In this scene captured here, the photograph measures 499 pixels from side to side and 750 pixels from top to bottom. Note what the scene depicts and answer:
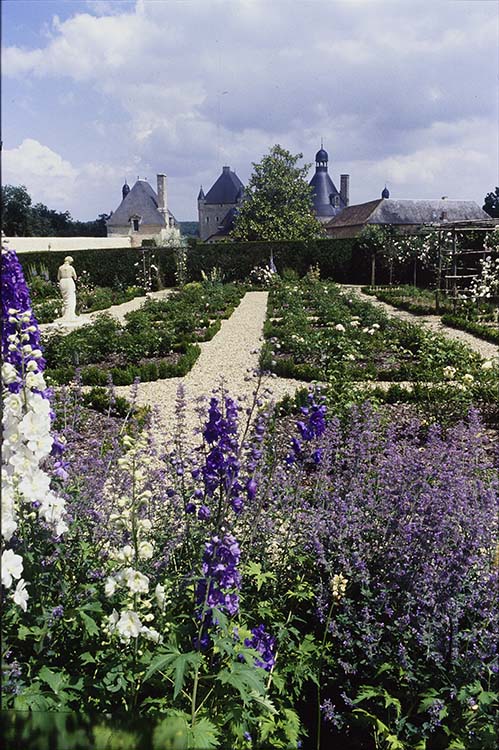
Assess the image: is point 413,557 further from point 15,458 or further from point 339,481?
point 15,458

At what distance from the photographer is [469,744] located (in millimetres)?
1962

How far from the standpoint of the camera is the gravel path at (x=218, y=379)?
709 cm

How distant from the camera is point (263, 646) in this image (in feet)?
6.80

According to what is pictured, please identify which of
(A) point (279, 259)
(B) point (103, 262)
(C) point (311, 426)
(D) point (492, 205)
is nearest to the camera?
(C) point (311, 426)

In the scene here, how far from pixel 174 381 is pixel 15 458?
7.27 metres

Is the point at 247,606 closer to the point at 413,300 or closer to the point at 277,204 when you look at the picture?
the point at 413,300

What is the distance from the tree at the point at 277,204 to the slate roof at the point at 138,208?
40.8 ft

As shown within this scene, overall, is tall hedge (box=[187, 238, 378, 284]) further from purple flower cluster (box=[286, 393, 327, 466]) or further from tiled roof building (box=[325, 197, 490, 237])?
purple flower cluster (box=[286, 393, 327, 466])

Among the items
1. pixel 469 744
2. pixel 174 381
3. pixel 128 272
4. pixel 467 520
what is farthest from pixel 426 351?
pixel 128 272

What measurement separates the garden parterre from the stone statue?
11353 mm

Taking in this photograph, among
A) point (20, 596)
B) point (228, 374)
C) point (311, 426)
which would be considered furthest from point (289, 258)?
point (20, 596)

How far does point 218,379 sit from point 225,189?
55409 millimetres

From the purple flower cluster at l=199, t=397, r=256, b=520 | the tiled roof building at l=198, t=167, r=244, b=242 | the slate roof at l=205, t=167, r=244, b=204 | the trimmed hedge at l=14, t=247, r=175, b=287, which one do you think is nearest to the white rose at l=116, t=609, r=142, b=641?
the purple flower cluster at l=199, t=397, r=256, b=520

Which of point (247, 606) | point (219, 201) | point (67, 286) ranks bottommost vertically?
point (247, 606)
